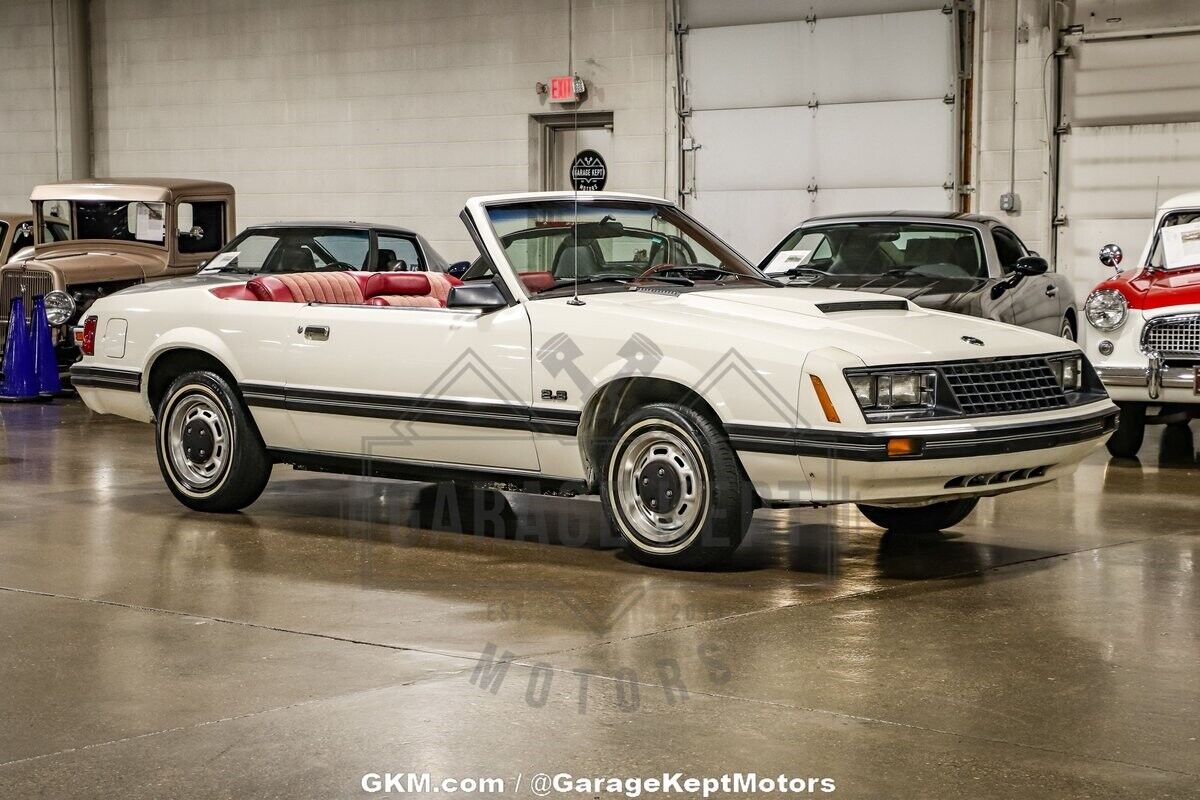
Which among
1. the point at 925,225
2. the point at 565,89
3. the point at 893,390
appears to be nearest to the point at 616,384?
the point at 893,390

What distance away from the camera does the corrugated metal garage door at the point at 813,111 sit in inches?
655

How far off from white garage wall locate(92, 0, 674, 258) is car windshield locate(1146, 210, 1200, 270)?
7.91 m

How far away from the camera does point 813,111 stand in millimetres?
17312

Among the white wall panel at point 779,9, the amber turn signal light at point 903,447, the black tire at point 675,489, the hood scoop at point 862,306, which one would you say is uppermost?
the white wall panel at point 779,9

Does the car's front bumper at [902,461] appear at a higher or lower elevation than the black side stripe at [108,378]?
lower

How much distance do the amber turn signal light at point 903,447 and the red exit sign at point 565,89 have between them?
13.1 meters

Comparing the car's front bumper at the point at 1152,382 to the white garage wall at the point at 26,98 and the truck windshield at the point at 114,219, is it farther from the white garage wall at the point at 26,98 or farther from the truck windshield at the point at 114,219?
the white garage wall at the point at 26,98

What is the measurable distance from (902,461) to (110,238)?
11569 millimetres

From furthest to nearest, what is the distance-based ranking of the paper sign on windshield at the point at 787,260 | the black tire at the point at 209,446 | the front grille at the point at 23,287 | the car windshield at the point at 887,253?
the front grille at the point at 23,287
the paper sign on windshield at the point at 787,260
the car windshield at the point at 887,253
the black tire at the point at 209,446

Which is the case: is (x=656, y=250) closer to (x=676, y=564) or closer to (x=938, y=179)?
(x=676, y=564)

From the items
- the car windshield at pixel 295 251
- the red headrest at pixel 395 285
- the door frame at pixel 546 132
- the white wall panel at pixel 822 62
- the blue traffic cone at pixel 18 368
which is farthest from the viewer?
the door frame at pixel 546 132

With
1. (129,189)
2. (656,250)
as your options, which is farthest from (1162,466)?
(129,189)

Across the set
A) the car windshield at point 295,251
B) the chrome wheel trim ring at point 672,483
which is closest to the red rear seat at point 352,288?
the chrome wheel trim ring at point 672,483

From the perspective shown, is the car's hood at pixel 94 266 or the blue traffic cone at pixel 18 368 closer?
the blue traffic cone at pixel 18 368
